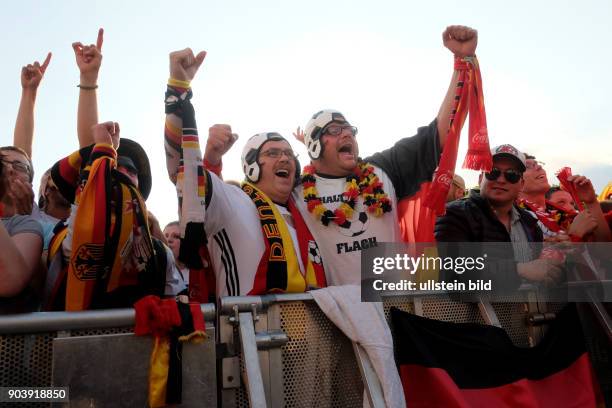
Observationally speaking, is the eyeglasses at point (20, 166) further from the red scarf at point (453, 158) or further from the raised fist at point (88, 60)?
the red scarf at point (453, 158)

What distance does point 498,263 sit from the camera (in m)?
2.96

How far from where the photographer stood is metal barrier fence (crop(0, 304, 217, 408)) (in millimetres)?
1762

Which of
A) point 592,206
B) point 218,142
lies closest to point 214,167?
point 218,142

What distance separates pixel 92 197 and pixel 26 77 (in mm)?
2737

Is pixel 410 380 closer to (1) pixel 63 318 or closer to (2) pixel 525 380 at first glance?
(2) pixel 525 380

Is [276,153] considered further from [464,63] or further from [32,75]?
[32,75]

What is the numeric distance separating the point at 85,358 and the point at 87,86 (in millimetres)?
1850

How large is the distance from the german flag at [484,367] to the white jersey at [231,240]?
2.46 feet

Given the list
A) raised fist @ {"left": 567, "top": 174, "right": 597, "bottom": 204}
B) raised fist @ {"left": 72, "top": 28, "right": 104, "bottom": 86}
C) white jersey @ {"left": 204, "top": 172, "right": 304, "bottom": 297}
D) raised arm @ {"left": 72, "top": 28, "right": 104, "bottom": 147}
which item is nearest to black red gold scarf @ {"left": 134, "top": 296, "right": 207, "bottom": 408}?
white jersey @ {"left": 204, "top": 172, "right": 304, "bottom": 297}

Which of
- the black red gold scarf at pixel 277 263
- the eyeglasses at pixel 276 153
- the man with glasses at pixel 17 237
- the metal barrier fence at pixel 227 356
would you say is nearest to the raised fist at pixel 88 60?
the man with glasses at pixel 17 237

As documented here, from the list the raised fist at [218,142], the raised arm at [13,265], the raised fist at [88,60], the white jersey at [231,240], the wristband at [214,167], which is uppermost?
the raised fist at [88,60]

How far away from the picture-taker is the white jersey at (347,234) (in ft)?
10.0

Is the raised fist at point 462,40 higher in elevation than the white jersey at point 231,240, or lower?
higher

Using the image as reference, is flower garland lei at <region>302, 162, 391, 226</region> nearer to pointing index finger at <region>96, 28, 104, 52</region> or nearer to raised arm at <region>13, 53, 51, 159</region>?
pointing index finger at <region>96, 28, 104, 52</region>
